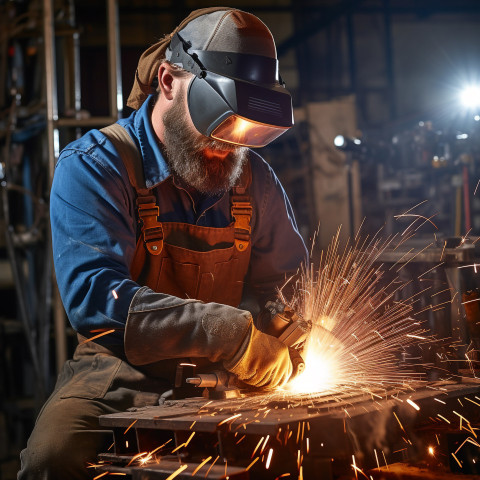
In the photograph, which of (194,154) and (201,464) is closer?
(201,464)

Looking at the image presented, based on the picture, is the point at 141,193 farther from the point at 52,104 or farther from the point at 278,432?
the point at 52,104

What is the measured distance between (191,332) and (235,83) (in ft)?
2.50

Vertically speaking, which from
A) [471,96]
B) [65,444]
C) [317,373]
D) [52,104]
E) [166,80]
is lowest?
[65,444]

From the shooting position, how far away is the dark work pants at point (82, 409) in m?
2.04

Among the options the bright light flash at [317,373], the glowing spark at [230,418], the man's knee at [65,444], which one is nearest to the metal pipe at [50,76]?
the man's knee at [65,444]

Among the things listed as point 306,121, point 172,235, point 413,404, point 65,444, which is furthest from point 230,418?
point 306,121

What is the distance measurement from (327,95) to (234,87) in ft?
24.3

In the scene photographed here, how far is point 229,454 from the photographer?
1.58 m

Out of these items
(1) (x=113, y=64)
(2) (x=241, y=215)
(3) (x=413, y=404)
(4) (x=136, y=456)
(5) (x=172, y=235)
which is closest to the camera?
(4) (x=136, y=456)

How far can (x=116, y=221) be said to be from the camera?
2217 mm

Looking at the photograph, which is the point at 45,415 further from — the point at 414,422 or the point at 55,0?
the point at 55,0

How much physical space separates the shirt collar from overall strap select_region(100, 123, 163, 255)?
0.07ft

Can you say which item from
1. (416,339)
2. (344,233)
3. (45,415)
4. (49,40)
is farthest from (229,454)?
(344,233)

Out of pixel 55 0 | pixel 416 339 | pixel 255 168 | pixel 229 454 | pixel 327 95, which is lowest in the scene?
pixel 229 454
